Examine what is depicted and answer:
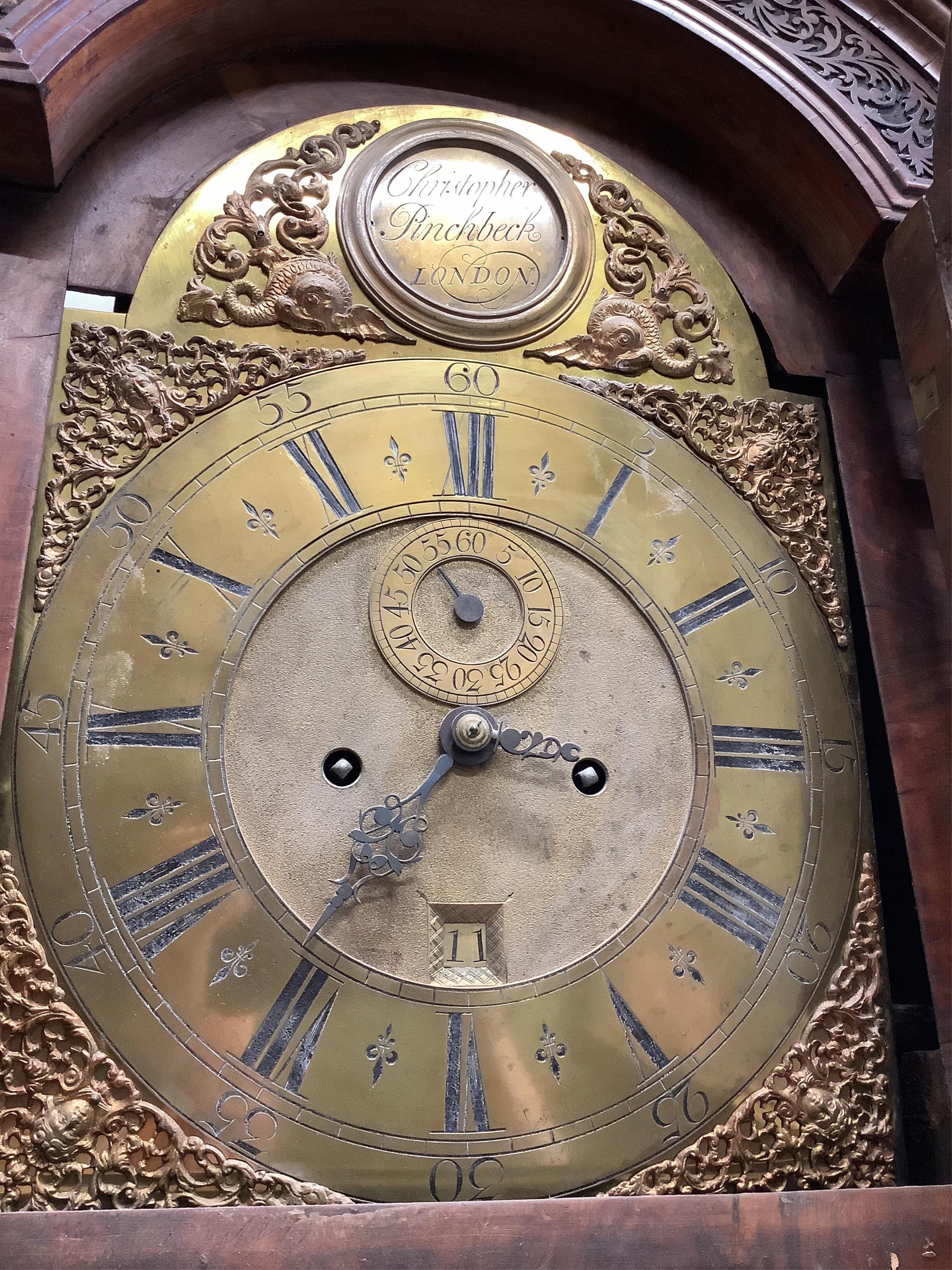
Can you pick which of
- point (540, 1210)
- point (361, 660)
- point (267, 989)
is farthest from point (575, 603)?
point (540, 1210)

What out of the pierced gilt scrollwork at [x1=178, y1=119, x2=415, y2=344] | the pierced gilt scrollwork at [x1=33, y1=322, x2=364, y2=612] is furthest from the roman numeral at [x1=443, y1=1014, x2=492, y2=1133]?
the pierced gilt scrollwork at [x1=178, y1=119, x2=415, y2=344]

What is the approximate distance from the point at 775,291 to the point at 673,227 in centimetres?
26

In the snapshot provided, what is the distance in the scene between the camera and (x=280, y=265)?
2275 mm

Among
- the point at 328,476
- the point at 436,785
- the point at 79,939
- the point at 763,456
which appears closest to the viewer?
the point at 79,939

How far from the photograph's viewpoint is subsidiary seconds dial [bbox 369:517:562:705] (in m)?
2.08

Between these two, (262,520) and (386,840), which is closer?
(386,840)

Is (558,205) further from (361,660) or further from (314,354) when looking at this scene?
(361,660)

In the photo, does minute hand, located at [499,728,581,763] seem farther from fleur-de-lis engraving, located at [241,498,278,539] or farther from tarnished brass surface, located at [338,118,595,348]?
tarnished brass surface, located at [338,118,595,348]

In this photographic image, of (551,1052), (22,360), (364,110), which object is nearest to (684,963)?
(551,1052)

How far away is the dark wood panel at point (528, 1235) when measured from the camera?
1595 mm

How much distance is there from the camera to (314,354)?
2.22 m

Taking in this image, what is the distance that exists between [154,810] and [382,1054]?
526 millimetres

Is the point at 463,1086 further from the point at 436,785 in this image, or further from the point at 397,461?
the point at 397,461

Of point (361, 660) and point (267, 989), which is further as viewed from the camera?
point (361, 660)
